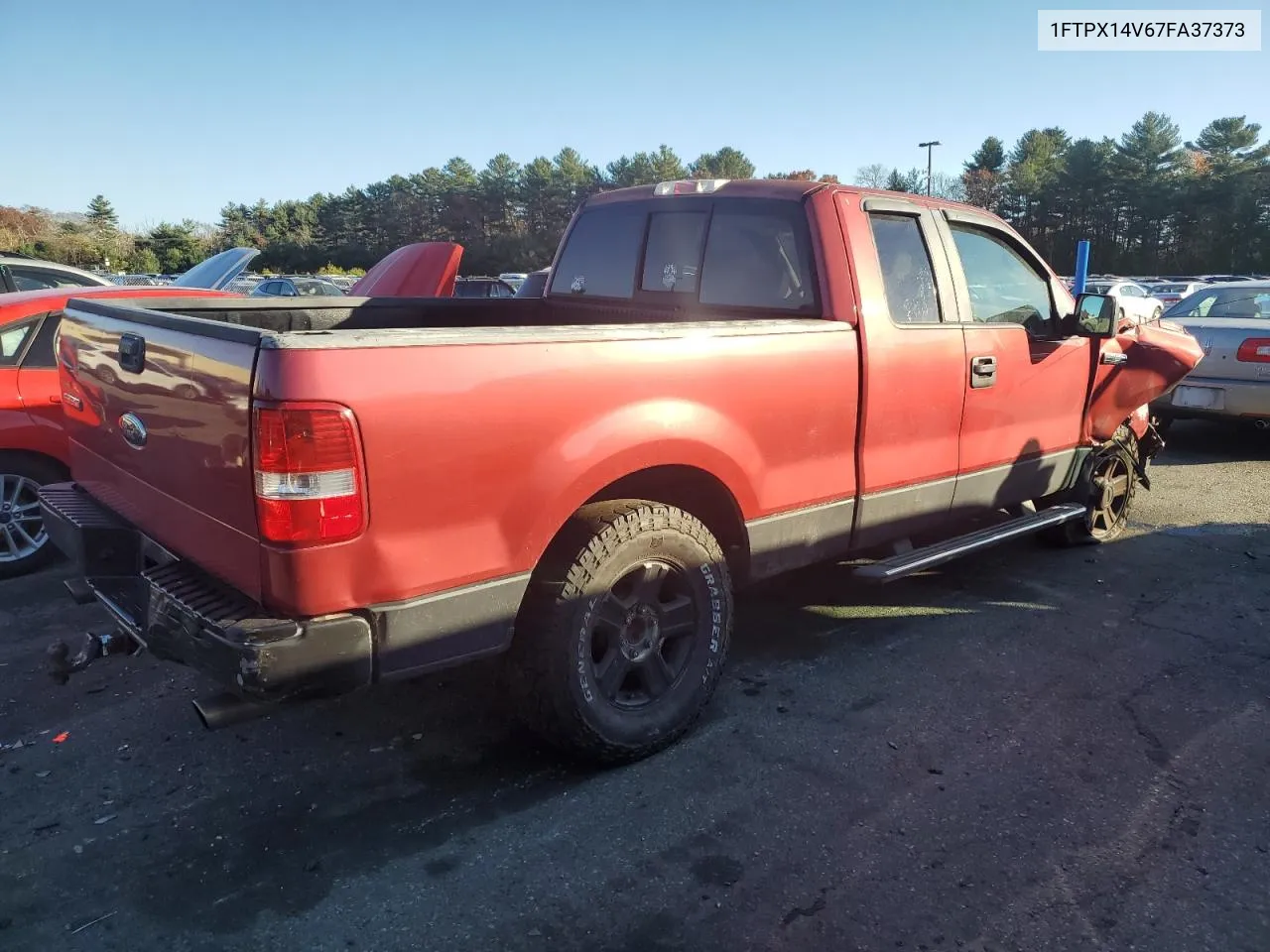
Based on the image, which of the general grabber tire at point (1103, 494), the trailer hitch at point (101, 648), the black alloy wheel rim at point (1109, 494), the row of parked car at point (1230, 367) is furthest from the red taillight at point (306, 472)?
the row of parked car at point (1230, 367)

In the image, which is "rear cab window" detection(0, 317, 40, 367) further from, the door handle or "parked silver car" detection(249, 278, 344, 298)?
"parked silver car" detection(249, 278, 344, 298)

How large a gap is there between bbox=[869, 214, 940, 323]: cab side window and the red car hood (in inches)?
168

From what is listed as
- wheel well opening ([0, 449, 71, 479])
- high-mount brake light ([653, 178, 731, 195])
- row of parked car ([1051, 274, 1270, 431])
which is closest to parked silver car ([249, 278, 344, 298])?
wheel well opening ([0, 449, 71, 479])

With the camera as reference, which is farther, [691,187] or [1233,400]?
[1233,400]

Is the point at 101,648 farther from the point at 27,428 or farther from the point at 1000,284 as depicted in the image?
the point at 1000,284

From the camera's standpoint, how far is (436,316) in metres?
4.74

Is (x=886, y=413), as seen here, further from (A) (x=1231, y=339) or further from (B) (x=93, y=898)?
(A) (x=1231, y=339)

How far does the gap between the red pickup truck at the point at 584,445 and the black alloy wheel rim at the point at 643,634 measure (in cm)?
1

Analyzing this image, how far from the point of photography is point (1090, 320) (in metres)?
4.88

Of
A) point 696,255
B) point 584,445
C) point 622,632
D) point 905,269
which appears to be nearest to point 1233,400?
point 905,269

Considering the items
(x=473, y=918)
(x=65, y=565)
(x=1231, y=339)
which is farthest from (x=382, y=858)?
(x=1231, y=339)

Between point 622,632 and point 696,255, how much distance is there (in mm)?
1939

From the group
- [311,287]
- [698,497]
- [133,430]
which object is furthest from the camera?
[311,287]

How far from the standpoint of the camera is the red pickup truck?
2.42 metres
